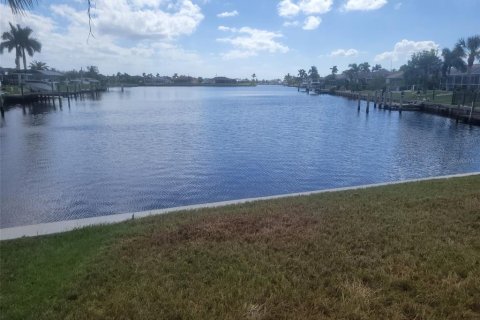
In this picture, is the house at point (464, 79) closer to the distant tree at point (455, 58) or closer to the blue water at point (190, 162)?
the distant tree at point (455, 58)

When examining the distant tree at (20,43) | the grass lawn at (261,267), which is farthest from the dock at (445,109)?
the distant tree at (20,43)

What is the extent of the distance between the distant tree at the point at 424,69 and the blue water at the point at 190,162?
5296 cm

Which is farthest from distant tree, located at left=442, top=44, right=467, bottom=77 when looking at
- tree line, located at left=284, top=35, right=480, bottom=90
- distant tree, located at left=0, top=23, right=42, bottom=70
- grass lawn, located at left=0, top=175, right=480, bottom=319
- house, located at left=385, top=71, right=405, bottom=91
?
distant tree, located at left=0, top=23, right=42, bottom=70

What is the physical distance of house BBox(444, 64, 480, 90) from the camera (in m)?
83.1

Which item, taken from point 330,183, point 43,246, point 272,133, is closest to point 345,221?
point 43,246

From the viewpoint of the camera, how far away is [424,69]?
9388cm

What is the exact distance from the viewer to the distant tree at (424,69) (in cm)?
8862

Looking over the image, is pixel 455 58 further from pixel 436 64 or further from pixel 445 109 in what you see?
pixel 445 109

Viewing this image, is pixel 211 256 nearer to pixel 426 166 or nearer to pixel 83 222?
pixel 83 222

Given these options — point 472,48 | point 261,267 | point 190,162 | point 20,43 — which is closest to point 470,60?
point 472,48

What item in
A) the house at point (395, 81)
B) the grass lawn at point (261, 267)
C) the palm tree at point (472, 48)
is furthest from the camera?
the house at point (395, 81)

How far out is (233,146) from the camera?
94.8ft

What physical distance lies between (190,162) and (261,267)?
17846 mm

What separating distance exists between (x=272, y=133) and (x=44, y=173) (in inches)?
862
